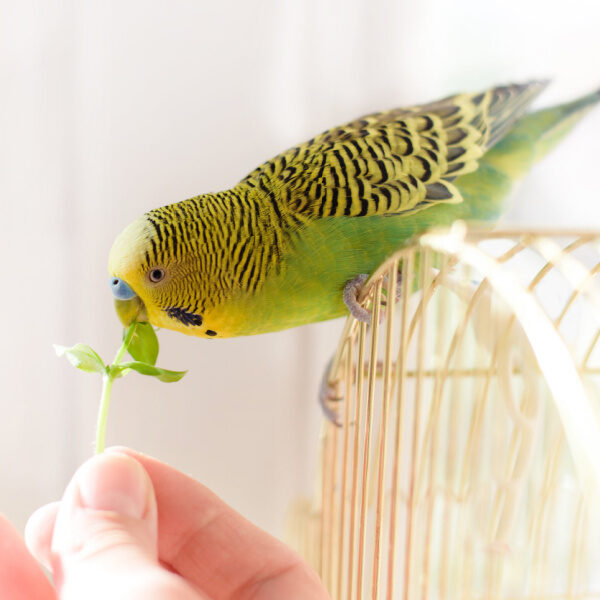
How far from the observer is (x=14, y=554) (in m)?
0.48

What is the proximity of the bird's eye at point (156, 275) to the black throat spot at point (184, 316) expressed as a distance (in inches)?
1.4

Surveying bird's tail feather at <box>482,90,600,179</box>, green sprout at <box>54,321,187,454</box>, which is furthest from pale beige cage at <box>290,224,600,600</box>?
green sprout at <box>54,321,187,454</box>

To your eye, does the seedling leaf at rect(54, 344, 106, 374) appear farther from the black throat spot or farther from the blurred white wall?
the blurred white wall

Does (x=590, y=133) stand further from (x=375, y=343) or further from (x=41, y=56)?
(x=41, y=56)

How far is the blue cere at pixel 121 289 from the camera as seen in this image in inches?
23.9

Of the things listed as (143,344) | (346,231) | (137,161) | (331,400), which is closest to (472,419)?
(331,400)

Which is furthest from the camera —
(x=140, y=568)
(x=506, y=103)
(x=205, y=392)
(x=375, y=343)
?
(x=205, y=392)

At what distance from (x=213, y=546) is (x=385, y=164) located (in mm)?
437

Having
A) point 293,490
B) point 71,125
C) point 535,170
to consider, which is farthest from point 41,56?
point 535,170

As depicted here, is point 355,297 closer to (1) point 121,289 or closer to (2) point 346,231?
(2) point 346,231

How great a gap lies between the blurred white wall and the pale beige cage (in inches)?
8.1

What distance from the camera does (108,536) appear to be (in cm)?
45

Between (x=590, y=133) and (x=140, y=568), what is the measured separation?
1231mm

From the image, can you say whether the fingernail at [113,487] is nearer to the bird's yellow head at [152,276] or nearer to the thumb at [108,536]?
the thumb at [108,536]
